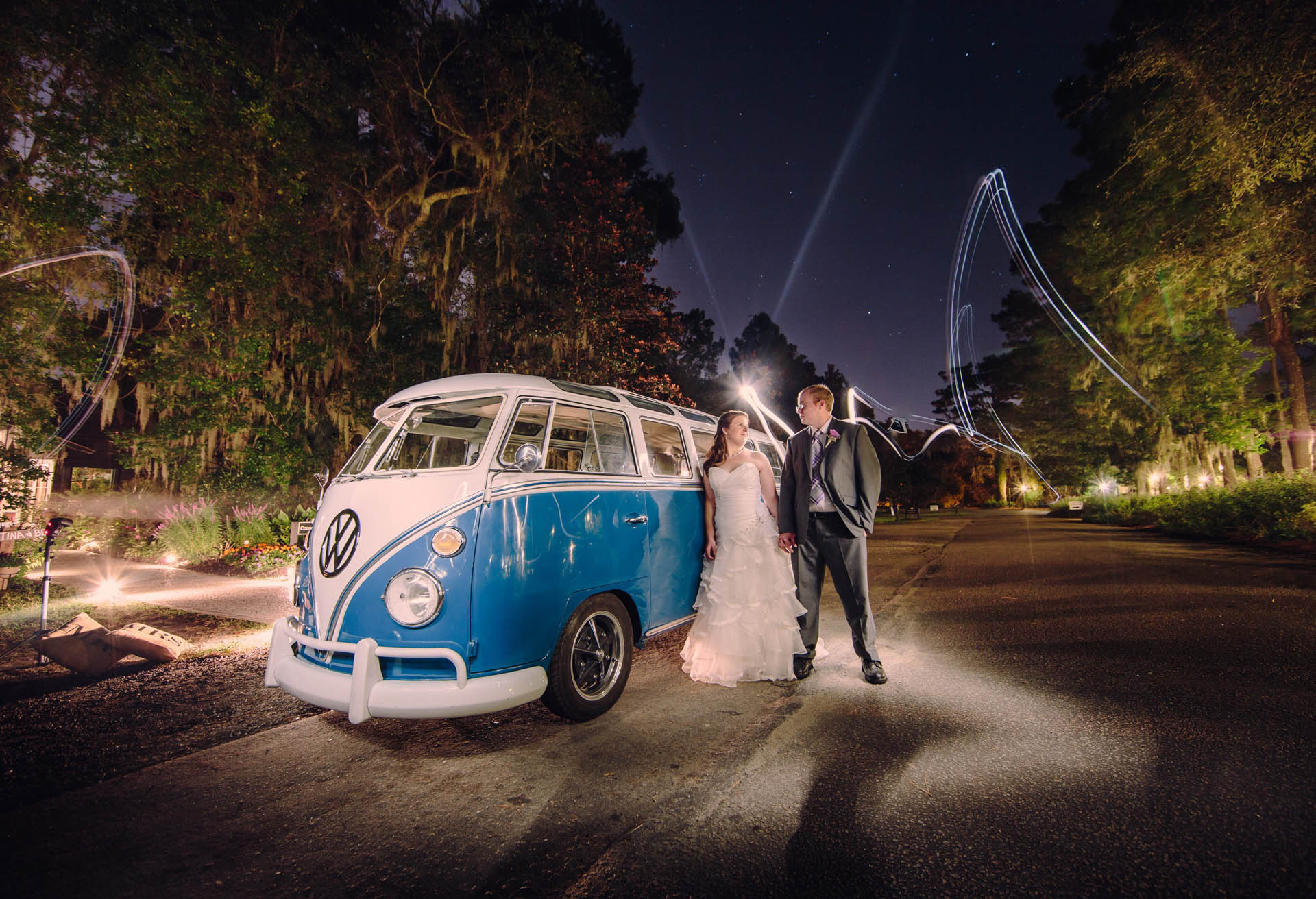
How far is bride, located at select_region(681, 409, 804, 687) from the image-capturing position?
14.4 ft

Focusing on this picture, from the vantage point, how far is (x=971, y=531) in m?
23.1

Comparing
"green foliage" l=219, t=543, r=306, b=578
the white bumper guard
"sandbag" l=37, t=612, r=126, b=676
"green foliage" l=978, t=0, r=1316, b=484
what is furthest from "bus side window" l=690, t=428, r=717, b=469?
"green foliage" l=978, t=0, r=1316, b=484

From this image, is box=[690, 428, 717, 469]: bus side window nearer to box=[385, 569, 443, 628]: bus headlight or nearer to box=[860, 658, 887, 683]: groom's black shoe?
box=[860, 658, 887, 683]: groom's black shoe

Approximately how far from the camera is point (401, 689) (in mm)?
2943

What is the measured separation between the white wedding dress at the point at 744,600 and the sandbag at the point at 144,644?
4.95 metres

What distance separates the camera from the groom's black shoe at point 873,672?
14.1ft

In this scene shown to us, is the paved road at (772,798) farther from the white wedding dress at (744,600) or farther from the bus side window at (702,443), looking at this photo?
the bus side window at (702,443)

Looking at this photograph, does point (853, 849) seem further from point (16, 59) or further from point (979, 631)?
point (16, 59)

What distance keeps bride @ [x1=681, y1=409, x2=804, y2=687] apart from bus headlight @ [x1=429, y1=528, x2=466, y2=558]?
7.48 ft

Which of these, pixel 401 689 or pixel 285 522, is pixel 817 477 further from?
pixel 285 522

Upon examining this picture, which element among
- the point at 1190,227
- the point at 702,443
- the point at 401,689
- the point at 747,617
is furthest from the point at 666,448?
the point at 1190,227

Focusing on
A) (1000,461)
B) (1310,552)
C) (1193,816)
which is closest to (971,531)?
(1310,552)

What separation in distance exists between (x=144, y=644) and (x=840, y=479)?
260 inches

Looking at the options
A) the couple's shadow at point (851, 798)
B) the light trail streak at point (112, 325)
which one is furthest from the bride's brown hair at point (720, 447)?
the light trail streak at point (112, 325)
